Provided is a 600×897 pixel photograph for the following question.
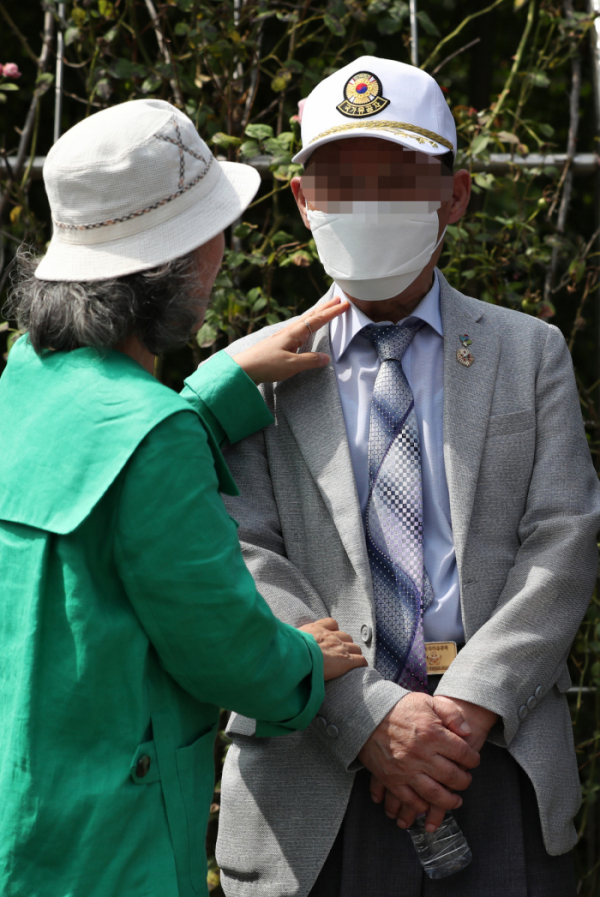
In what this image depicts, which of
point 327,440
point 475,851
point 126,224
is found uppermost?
point 126,224

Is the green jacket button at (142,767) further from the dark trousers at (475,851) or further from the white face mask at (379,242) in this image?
the white face mask at (379,242)

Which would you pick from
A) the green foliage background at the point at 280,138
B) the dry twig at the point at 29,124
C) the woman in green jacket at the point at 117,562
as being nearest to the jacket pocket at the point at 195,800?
the woman in green jacket at the point at 117,562

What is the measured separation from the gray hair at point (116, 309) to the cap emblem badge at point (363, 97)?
58cm

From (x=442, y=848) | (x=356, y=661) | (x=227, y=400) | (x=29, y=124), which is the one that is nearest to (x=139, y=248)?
(x=227, y=400)

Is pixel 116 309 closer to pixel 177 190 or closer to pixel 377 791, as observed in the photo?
pixel 177 190

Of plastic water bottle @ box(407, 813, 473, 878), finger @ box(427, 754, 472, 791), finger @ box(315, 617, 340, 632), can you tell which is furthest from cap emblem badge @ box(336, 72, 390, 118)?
plastic water bottle @ box(407, 813, 473, 878)

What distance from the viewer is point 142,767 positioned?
1292 mm

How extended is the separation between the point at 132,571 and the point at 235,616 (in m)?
0.16

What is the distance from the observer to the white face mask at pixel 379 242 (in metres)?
1.80

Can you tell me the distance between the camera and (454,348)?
1.85 meters

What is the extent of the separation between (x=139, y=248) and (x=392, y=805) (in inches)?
42.9

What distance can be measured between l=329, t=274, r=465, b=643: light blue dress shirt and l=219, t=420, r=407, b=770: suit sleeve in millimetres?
183

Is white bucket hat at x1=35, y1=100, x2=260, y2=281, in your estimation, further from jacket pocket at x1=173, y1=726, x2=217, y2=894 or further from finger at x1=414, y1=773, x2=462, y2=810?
finger at x1=414, y1=773, x2=462, y2=810

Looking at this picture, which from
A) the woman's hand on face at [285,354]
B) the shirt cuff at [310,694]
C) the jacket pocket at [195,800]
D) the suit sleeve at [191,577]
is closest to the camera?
the suit sleeve at [191,577]
